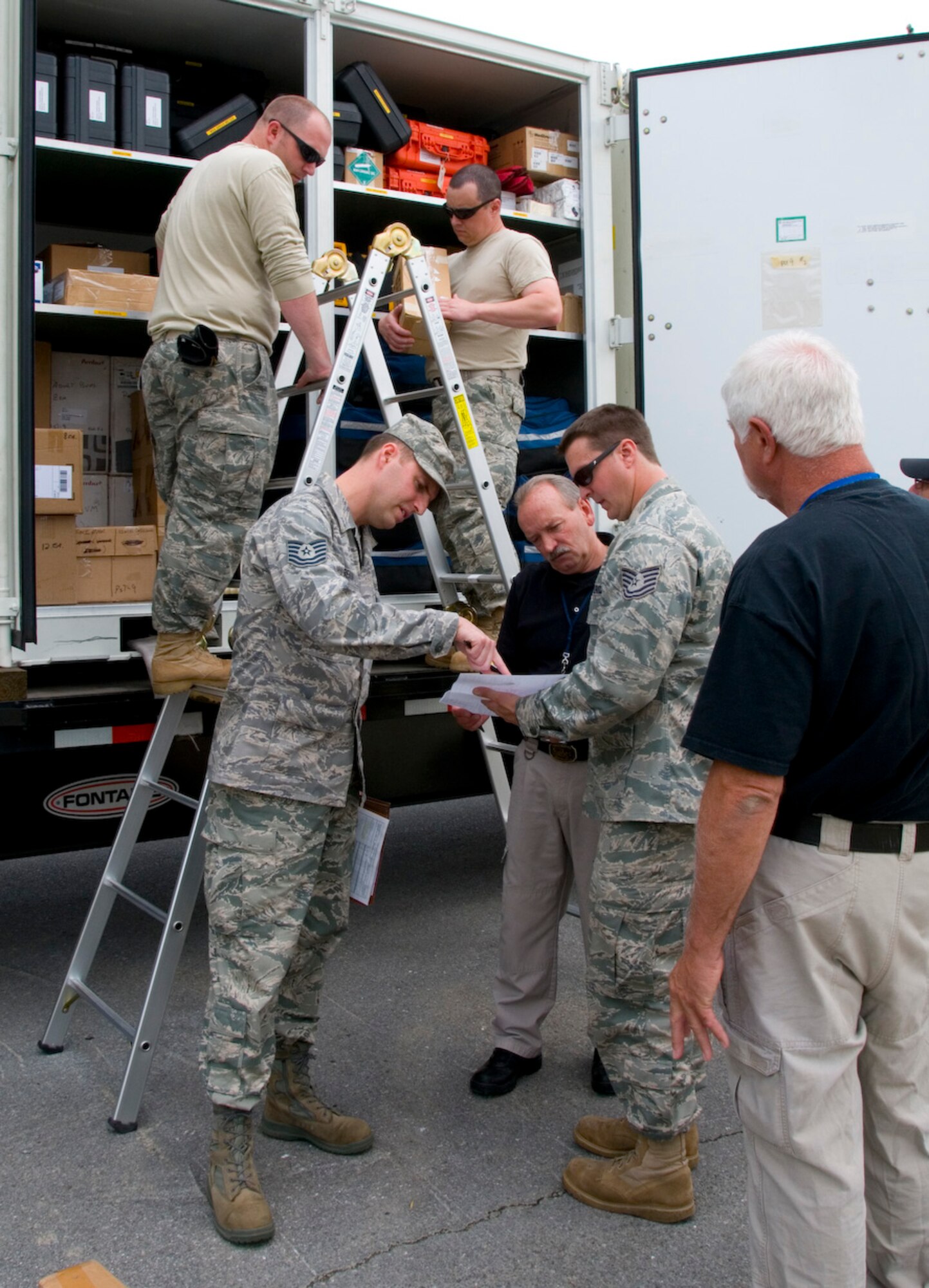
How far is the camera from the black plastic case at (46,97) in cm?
377

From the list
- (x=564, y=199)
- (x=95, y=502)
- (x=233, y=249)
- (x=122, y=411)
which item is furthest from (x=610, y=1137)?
(x=564, y=199)

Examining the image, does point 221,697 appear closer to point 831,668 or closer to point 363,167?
point 831,668

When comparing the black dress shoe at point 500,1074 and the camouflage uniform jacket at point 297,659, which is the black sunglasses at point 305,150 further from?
the black dress shoe at point 500,1074

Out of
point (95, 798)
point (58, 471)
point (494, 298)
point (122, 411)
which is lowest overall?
point (95, 798)

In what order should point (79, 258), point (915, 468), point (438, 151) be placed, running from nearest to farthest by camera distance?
point (915, 468) < point (79, 258) < point (438, 151)

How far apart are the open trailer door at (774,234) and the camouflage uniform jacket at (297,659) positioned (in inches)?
82.0

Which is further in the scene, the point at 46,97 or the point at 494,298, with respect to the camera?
the point at 494,298

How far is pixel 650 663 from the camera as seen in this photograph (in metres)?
2.40

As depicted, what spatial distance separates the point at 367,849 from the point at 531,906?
605 mm

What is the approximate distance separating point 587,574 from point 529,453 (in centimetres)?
157

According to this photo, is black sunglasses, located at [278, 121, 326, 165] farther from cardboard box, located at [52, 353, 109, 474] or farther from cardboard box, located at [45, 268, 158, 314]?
cardboard box, located at [52, 353, 109, 474]

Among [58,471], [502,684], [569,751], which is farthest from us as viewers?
[58,471]

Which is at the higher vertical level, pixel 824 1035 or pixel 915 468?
pixel 915 468

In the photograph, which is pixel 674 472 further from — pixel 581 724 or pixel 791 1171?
pixel 791 1171
